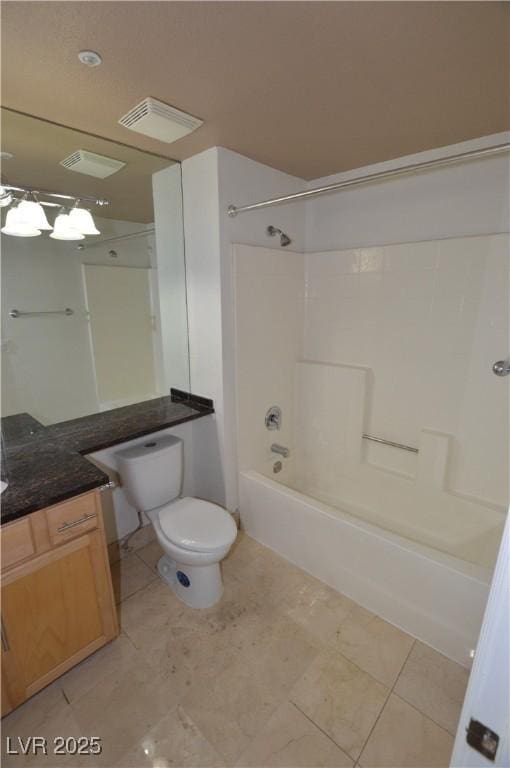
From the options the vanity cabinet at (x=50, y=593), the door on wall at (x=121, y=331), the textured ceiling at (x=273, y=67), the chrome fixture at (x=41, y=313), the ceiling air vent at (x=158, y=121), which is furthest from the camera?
the door on wall at (x=121, y=331)

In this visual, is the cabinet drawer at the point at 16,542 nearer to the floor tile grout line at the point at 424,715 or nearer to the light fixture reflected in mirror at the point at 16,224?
the light fixture reflected in mirror at the point at 16,224

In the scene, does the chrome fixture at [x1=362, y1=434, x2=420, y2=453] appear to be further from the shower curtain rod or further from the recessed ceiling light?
the recessed ceiling light

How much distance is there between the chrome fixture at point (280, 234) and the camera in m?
2.20

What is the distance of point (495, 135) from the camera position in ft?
5.56

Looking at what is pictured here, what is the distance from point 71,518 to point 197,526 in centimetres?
65

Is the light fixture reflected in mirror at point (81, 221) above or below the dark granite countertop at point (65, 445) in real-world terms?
above

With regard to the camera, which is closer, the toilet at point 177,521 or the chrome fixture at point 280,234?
the toilet at point 177,521

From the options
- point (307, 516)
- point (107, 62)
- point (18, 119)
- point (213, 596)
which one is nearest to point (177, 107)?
point (107, 62)

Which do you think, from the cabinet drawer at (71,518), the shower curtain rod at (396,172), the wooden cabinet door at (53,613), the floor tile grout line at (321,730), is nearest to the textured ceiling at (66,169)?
the shower curtain rod at (396,172)

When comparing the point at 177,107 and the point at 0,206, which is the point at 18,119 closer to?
the point at 0,206

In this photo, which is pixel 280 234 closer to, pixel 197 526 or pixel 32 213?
pixel 32 213

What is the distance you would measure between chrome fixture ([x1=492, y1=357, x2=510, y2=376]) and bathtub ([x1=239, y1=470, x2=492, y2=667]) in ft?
3.02

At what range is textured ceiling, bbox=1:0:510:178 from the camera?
Result: 3.18 feet

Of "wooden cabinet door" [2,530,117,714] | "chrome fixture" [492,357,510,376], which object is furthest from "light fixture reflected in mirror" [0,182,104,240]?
"chrome fixture" [492,357,510,376]
